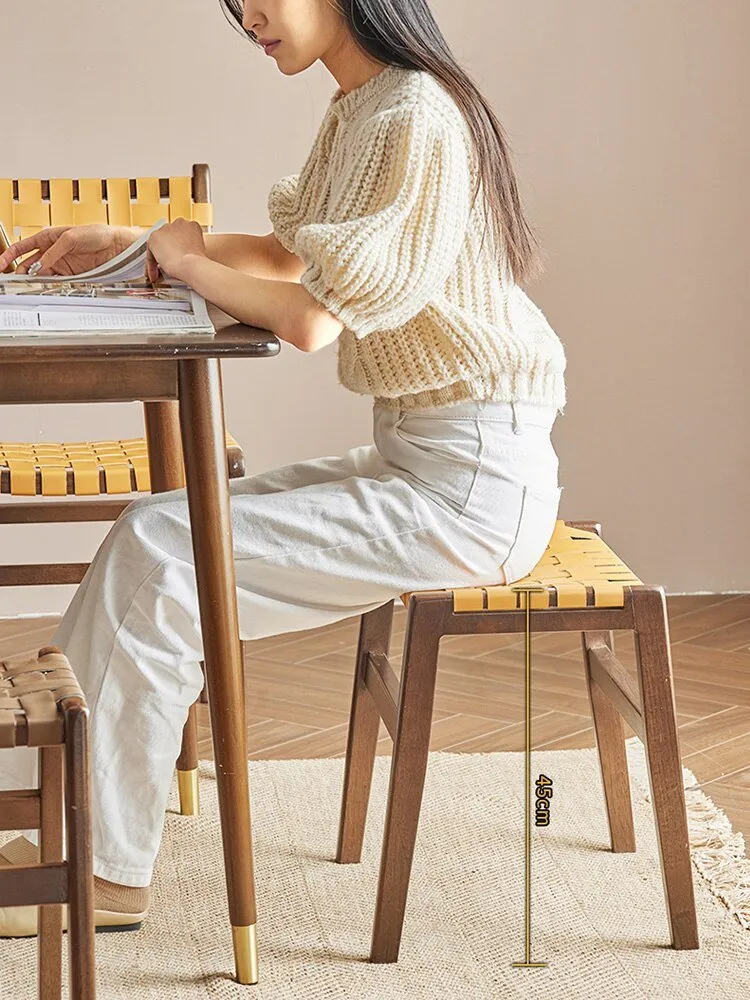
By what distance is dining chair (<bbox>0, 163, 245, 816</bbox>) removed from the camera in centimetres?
240

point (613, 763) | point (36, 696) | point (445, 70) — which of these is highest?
point (445, 70)

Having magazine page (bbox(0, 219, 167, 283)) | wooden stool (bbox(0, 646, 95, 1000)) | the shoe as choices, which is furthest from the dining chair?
wooden stool (bbox(0, 646, 95, 1000))

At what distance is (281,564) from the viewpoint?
1809 millimetres

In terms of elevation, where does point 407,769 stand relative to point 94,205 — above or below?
below

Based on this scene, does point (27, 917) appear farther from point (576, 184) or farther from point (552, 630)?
point (576, 184)

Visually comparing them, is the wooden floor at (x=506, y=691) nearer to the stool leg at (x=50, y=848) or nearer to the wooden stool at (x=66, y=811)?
the stool leg at (x=50, y=848)

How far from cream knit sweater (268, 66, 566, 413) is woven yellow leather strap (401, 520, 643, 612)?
0.22 metres

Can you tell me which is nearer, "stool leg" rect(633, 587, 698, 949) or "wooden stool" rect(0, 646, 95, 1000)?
"wooden stool" rect(0, 646, 95, 1000)

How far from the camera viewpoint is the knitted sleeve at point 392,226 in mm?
1664

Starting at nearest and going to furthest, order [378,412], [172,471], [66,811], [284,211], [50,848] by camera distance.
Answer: [66,811] < [50,848] < [378,412] < [284,211] < [172,471]

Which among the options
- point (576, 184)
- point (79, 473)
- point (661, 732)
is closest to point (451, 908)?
point (661, 732)

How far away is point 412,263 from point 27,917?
1.02 meters

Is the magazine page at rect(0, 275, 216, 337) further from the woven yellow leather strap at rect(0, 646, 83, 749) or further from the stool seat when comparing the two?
the stool seat

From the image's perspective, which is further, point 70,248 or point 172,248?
point 70,248
